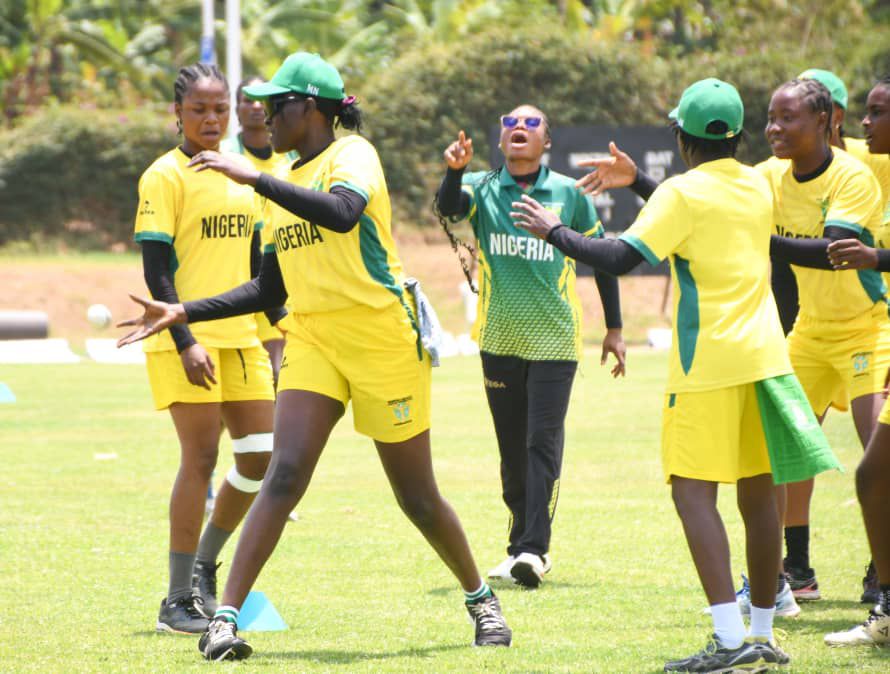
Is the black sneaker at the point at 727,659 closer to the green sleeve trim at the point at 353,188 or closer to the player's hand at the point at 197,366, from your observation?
the green sleeve trim at the point at 353,188

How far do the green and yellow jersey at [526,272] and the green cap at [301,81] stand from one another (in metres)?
2.39

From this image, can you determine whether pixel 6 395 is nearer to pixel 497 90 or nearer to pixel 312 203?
pixel 312 203

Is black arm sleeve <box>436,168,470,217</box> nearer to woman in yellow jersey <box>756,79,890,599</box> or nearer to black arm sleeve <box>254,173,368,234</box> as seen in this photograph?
woman in yellow jersey <box>756,79,890,599</box>

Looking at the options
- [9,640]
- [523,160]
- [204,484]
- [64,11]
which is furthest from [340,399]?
[64,11]

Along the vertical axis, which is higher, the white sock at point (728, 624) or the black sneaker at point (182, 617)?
the white sock at point (728, 624)

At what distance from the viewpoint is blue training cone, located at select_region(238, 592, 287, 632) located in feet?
21.6

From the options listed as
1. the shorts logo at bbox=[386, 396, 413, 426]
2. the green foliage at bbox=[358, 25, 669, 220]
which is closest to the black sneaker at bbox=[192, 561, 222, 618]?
the shorts logo at bbox=[386, 396, 413, 426]

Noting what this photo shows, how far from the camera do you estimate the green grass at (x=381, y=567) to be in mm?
6117

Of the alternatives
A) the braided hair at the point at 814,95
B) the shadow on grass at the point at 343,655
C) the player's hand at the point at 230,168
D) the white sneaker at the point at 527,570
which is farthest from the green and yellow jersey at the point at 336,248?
the white sneaker at the point at 527,570

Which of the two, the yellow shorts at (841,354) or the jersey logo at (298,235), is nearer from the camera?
the jersey logo at (298,235)

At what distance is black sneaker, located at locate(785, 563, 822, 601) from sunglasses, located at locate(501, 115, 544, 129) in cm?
264

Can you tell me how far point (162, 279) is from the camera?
21.7 ft

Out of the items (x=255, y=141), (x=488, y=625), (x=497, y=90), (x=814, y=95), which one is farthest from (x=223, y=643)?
(x=497, y=90)

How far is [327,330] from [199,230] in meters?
1.12
